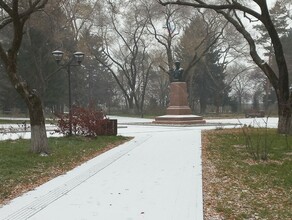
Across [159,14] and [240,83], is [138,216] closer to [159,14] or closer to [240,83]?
[159,14]

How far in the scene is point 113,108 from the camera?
73562 mm

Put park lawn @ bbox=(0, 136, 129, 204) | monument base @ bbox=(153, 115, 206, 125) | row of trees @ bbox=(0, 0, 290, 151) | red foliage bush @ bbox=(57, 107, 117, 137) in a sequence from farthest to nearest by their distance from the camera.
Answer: row of trees @ bbox=(0, 0, 290, 151) → monument base @ bbox=(153, 115, 206, 125) → red foliage bush @ bbox=(57, 107, 117, 137) → park lawn @ bbox=(0, 136, 129, 204)

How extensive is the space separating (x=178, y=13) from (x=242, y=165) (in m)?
38.1

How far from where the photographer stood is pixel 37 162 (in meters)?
10.5

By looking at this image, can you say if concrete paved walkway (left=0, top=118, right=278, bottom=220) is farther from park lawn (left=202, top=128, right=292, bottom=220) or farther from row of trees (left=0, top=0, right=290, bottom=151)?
row of trees (left=0, top=0, right=290, bottom=151)

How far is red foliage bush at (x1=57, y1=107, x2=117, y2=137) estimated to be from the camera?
57.0 feet

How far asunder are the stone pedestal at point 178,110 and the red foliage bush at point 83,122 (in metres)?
12.3

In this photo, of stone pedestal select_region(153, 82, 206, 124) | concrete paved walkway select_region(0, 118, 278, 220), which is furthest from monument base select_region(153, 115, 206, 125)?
concrete paved walkway select_region(0, 118, 278, 220)

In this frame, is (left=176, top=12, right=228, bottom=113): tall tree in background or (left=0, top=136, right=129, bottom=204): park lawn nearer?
(left=0, top=136, right=129, bottom=204): park lawn

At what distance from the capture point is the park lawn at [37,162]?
Result: 7.85m

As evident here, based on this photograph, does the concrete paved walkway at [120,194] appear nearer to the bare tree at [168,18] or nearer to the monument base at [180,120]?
the monument base at [180,120]

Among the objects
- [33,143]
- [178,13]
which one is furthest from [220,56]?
[33,143]

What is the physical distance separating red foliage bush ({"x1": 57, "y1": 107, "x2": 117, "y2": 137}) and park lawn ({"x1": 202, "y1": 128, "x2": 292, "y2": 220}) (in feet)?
20.9

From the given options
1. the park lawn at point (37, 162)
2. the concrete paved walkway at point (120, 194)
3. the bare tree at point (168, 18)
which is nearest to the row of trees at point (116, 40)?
the bare tree at point (168, 18)
